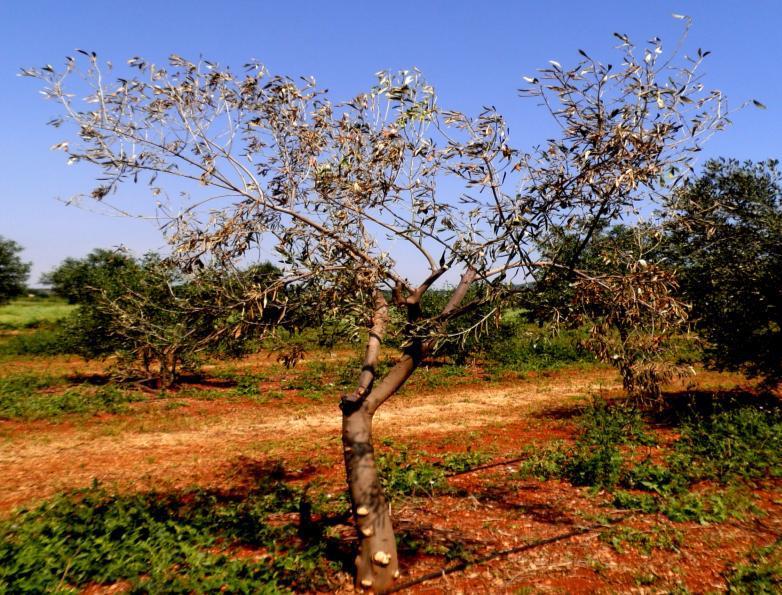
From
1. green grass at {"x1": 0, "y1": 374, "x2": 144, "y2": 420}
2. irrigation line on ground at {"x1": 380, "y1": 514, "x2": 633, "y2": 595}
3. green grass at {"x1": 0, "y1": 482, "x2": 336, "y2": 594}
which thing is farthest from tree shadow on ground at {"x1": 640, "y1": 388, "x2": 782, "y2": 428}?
green grass at {"x1": 0, "y1": 374, "x2": 144, "y2": 420}

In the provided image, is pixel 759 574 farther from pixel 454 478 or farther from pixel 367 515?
pixel 454 478

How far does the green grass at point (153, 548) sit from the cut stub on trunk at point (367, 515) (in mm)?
678

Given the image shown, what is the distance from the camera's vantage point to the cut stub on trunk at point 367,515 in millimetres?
5910

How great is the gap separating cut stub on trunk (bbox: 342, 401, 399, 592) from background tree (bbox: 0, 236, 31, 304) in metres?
54.2

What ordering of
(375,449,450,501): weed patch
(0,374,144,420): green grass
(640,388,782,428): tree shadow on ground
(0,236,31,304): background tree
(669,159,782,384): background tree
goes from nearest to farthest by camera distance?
1. (375,449,450,501): weed patch
2. (669,159,782,384): background tree
3. (640,388,782,428): tree shadow on ground
4. (0,374,144,420): green grass
5. (0,236,31,304): background tree

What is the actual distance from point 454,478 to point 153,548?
233 inches

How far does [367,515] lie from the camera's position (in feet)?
19.6

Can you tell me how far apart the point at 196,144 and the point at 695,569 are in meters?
8.83

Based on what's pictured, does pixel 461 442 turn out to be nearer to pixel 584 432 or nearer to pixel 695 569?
pixel 584 432

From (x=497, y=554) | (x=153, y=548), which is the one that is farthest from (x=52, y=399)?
(x=497, y=554)

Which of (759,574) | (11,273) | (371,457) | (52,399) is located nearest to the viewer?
(759,574)

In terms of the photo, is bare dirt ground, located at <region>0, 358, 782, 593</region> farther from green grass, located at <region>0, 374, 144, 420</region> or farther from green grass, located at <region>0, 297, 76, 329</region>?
green grass, located at <region>0, 297, 76, 329</region>

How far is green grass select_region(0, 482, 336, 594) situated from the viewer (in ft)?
19.1

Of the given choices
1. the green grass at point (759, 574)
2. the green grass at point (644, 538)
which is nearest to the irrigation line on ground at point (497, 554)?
the green grass at point (644, 538)
